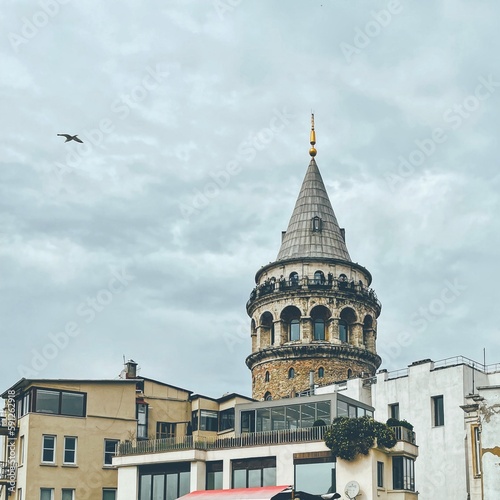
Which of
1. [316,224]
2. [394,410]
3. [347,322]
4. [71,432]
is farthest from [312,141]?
[71,432]

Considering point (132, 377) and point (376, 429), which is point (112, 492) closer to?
point (132, 377)

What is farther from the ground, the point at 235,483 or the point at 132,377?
the point at 132,377

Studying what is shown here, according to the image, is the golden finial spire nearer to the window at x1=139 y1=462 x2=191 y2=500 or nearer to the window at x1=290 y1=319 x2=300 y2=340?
the window at x1=290 y1=319 x2=300 y2=340

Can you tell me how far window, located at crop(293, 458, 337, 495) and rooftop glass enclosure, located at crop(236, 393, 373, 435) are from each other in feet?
7.00

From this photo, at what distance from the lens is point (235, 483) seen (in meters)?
61.0

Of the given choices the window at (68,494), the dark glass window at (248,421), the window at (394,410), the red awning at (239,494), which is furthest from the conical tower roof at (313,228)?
the red awning at (239,494)

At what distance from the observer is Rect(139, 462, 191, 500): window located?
62.9 metres

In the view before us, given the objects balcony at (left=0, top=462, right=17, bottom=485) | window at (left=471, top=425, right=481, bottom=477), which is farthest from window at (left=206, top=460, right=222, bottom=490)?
window at (left=471, top=425, right=481, bottom=477)

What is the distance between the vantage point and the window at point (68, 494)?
218 ft

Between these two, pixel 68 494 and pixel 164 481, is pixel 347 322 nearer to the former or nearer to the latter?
pixel 164 481

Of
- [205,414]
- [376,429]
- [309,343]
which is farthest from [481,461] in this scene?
[309,343]

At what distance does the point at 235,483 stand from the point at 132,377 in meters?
17.1

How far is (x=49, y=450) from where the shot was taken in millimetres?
66438

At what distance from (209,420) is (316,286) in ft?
71.3
